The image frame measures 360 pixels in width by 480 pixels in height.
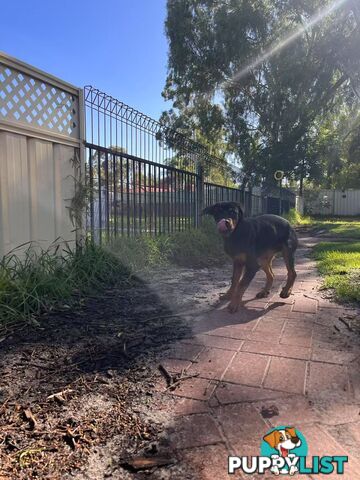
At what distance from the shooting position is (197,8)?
19766 mm

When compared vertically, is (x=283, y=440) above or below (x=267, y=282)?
below

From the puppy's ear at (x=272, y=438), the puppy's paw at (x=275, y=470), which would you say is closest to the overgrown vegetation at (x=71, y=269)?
the puppy's ear at (x=272, y=438)

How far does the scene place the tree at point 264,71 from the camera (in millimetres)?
17594

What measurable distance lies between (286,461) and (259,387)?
23.4 inches

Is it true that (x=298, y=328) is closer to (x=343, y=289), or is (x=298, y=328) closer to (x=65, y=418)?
(x=343, y=289)

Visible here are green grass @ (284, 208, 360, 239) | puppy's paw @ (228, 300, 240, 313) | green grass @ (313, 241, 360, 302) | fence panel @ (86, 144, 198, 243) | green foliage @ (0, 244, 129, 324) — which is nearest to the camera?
green foliage @ (0, 244, 129, 324)

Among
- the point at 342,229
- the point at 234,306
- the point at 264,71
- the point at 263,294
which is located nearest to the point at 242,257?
the point at 234,306

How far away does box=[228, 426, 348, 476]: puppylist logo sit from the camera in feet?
5.10

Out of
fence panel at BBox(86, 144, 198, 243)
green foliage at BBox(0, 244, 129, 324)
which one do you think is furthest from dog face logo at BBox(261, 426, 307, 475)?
fence panel at BBox(86, 144, 198, 243)

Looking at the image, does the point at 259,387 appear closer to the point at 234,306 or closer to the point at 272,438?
the point at 272,438

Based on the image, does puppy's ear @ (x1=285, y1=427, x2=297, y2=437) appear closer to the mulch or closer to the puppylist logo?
the puppylist logo

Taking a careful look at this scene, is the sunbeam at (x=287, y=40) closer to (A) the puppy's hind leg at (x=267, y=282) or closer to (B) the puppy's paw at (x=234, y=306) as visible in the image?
(A) the puppy's hind leg at (x=267, y=282)

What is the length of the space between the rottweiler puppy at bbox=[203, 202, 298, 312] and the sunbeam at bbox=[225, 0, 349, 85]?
16.3 metres

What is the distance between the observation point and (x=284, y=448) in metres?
1.67
